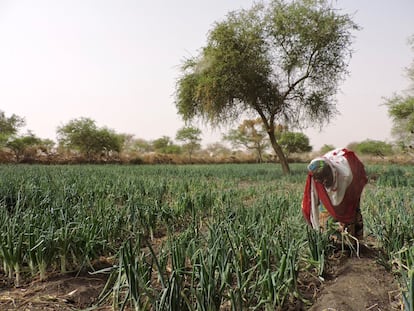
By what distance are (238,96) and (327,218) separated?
33.3ft

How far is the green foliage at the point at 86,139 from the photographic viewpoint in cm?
2673

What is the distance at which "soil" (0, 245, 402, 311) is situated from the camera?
1654 mm

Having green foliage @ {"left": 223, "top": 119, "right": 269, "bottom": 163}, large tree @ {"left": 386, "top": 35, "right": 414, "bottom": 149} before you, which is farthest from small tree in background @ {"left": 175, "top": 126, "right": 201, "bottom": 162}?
large tree @ {"left": 386, "top": 35, "right": 414, "bottom": 149}

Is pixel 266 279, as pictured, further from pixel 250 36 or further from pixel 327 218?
pixel 250 36

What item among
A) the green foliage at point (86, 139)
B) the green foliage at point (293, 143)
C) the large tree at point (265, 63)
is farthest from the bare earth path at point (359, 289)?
the green foliage at point (293, 143)

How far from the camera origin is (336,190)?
212 centimetres

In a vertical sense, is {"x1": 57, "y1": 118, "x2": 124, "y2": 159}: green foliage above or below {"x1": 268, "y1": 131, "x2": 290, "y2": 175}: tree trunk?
above

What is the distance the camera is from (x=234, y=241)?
198 centimetres

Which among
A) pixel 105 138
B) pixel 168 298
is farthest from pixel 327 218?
pixel 105 138

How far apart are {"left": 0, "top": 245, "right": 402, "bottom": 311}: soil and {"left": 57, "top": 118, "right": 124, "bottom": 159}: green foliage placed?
84.9 ft

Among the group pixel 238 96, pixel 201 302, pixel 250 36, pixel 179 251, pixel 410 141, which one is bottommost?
pixel 201 302

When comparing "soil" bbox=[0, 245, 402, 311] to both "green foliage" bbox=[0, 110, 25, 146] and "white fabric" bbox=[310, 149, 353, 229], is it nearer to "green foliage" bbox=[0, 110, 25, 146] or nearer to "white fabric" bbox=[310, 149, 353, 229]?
"white fabric" bbox=[310, 149, 353, 229]

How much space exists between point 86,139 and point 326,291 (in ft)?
91.2

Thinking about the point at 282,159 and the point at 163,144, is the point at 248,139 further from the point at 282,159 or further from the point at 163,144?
the point at 282,159
